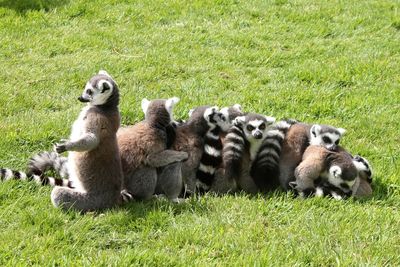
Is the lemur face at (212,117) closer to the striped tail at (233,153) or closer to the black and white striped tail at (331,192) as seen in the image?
the striped tail at (233,153)

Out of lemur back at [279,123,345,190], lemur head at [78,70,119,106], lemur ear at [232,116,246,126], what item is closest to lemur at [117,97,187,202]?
lemur head at [78,70,119,106]

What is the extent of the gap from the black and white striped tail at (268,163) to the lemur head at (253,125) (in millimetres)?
83

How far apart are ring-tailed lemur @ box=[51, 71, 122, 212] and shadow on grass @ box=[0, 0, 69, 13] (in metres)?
5.22

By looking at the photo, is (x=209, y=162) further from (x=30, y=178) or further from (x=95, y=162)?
(x=30, y=178)

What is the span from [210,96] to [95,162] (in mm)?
2665

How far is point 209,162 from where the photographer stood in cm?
495

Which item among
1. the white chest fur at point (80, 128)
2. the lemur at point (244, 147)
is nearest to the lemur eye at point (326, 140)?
the lemur at point (244, 147)

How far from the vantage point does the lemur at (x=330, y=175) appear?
16.1ft

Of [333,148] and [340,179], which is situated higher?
[333,148]

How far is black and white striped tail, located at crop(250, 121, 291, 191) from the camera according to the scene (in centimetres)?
502

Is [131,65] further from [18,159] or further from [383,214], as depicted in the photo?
[383,214]

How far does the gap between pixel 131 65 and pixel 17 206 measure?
11.7ft

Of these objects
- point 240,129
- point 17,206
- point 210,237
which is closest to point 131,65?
point 240,129

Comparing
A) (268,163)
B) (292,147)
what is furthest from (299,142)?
(268,163)
